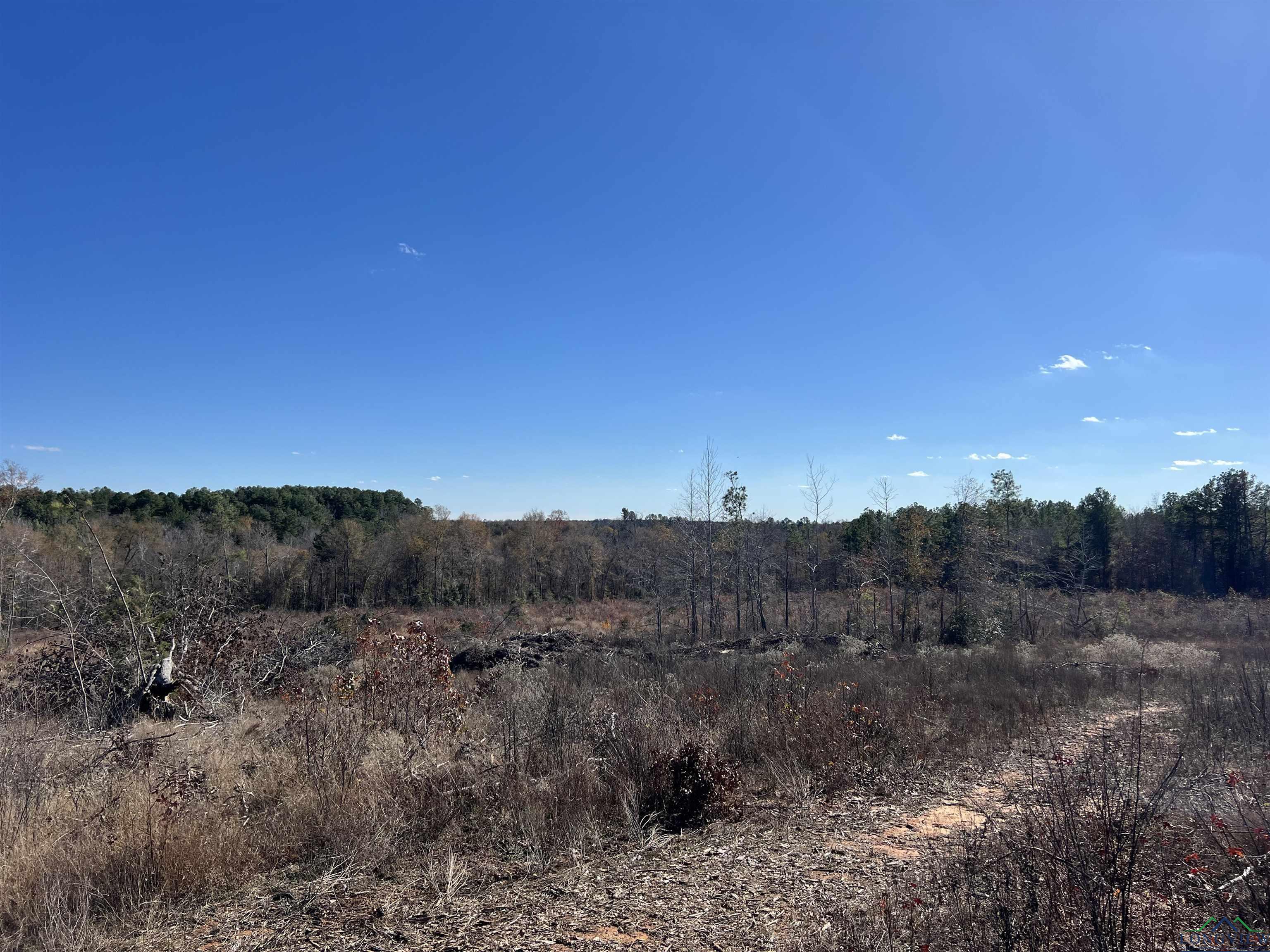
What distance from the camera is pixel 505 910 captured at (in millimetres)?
4000

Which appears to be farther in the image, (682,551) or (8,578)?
(682,551)

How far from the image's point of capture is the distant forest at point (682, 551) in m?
24.9

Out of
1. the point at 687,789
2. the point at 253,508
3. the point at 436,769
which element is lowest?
the point at 687,789

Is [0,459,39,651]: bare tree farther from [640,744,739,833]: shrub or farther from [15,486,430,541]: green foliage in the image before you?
[15,486,430,541]: green foliage

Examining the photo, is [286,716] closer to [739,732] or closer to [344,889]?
[344,889]

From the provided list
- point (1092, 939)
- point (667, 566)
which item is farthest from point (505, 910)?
point (667, 566)

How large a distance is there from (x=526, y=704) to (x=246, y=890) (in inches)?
156

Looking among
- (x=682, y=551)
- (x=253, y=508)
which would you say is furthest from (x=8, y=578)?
(x=253, y=508)

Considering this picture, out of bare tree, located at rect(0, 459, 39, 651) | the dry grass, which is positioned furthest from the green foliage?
the dry grass

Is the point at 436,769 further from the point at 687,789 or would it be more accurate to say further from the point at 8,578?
the point at 8,578

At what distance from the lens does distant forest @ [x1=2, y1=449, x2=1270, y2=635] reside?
2489cm

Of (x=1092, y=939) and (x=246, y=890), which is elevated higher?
(x=1092, y=939)

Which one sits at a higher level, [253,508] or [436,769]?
[253,508]

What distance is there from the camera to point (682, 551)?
2802cm
